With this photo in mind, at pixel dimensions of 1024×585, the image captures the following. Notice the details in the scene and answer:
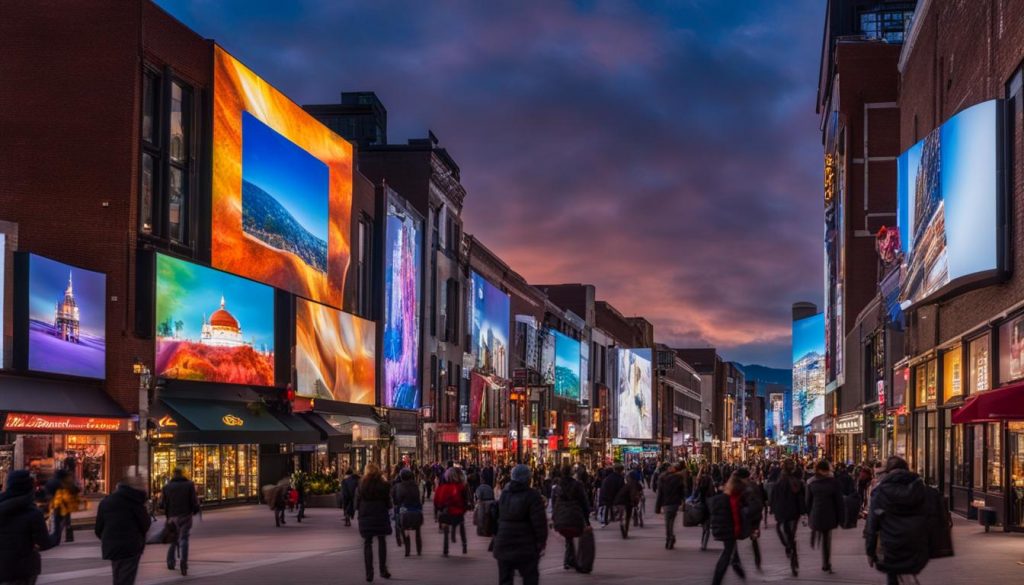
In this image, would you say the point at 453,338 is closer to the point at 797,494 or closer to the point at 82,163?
the point at 82,163

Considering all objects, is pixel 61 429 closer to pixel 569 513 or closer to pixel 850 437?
pixel 569 513

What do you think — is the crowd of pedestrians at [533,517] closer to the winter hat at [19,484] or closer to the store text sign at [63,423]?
Answer: the winter hat at [19,484]

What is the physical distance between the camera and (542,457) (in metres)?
113

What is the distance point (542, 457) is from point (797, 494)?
90.2m

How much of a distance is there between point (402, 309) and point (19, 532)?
61358 millimetres

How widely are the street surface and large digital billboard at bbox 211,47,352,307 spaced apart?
58.5ft

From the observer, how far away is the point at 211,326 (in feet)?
158

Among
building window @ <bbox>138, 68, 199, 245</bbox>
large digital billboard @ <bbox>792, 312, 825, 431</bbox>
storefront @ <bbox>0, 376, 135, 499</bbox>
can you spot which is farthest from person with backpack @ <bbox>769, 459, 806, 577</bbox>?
large digital billboard @ <bbox>792, 312, 825, 431</bbox>

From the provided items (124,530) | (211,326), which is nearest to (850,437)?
(211,326)

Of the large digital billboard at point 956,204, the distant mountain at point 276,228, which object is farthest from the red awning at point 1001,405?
the distant mountain at point 276,228

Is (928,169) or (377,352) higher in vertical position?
(928,169)

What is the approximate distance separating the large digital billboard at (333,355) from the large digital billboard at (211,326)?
123 inches

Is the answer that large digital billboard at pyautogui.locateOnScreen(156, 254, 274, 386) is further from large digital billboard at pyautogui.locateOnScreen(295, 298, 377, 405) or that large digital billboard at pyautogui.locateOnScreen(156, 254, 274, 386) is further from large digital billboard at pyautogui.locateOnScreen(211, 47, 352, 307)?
large digital billboard at pyautogui.locateOnScreen(295, 298, 377, 405)

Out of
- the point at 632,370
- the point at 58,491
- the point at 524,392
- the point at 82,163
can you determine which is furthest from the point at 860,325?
the point at 632,370
